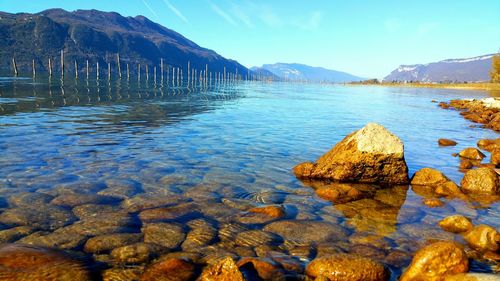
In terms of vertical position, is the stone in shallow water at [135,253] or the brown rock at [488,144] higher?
the brown rock at [488,144]

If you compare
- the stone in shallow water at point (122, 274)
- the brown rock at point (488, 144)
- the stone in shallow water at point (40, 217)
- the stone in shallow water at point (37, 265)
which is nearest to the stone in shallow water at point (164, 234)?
the stone in shallow water at point (122, 274)

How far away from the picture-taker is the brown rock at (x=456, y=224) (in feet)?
25.5

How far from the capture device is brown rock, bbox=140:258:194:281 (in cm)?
542

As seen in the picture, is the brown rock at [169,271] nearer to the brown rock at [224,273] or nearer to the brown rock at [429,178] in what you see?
the brown rock at [224,273]

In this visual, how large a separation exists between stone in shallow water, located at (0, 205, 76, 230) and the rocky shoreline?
0.04 m

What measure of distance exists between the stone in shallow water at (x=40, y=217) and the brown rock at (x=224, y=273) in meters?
4.00

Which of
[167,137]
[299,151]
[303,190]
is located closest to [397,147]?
[303,190]

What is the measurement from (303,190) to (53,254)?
711 centimetres

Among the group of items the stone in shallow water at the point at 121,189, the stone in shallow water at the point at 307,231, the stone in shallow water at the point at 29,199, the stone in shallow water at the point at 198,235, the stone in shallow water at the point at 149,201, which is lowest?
the stone in shallow water at the point at 307,231

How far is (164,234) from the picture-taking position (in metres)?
7.09

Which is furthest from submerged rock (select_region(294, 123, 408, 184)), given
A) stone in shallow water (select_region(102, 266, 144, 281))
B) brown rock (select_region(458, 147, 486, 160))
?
stone in shallow water (select_region(102, 266, 144, 281))

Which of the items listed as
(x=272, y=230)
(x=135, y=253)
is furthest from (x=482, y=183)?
(x=135, y=253)

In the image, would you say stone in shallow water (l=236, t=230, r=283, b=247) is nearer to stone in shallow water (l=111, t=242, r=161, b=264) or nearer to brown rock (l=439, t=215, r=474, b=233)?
stone in shallow water (l=111, t=242, r=161, b=264)

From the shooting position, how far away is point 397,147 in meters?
11.2
